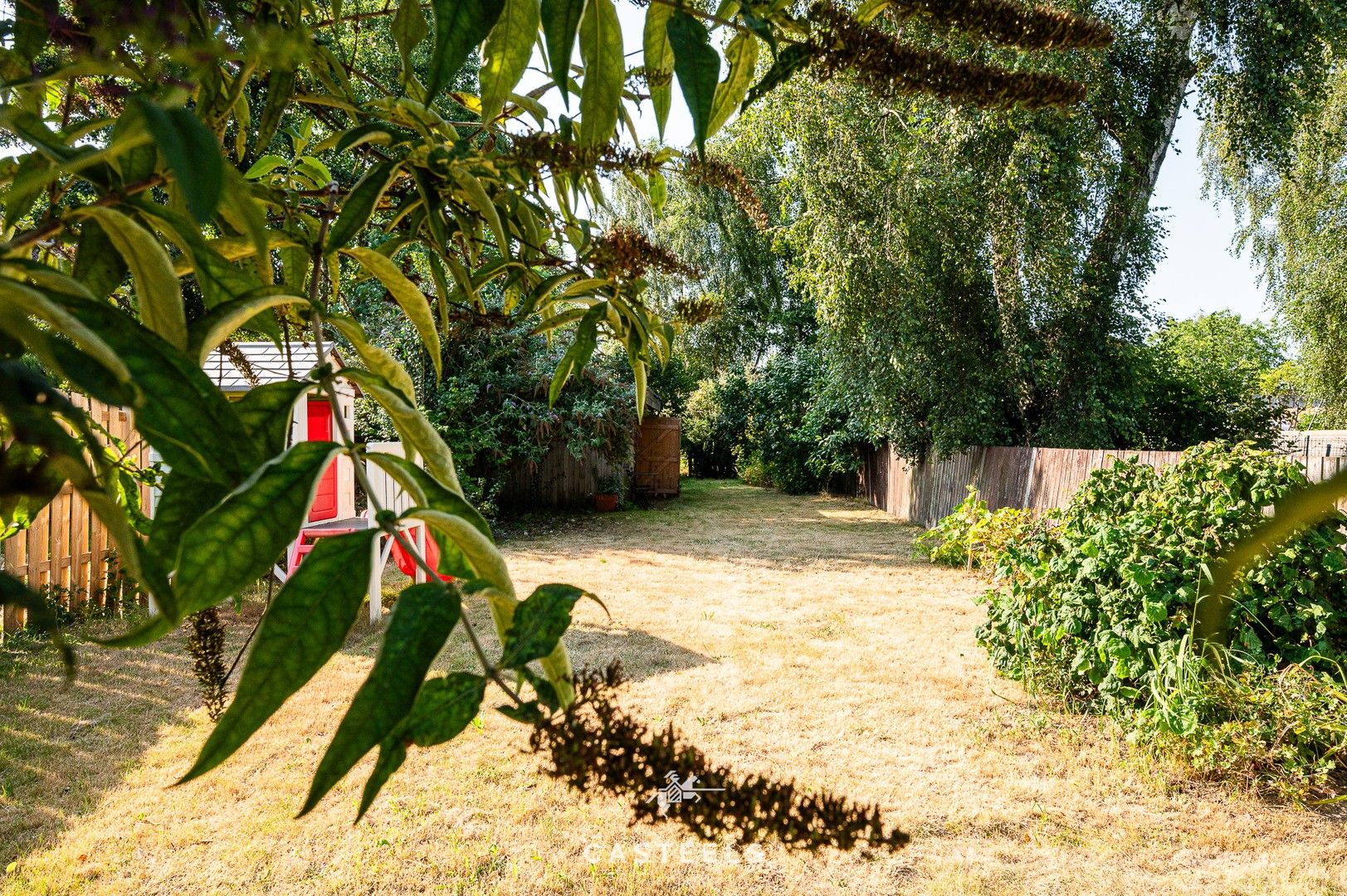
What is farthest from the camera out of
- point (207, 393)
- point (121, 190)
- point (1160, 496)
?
point (1160, 496)

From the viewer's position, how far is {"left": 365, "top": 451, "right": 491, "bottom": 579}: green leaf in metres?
0.37

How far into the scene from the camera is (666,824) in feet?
8.26

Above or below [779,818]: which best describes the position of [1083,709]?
below

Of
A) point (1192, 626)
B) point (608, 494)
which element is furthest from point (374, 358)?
point (608, 494)

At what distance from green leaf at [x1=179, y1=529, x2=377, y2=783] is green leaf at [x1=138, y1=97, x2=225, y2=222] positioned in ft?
0.43

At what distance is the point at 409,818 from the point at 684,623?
2.63 m

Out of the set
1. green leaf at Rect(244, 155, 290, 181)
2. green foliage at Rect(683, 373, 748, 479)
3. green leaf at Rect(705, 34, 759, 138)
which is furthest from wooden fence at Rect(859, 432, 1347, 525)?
green foliage at Rect(683, 373, 748, 479)

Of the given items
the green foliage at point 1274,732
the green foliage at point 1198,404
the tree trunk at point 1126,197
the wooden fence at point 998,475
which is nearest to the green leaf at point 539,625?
the green foliage at point 1274,732

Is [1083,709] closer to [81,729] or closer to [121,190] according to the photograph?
[121,190]

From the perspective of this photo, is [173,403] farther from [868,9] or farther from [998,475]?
[998,475]

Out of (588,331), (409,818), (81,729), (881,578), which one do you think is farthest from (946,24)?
(881,578)

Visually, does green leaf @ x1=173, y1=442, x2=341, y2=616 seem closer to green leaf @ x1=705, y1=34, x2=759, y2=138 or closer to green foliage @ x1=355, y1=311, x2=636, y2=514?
green leaf @ x1=705, y1=34, x2=759, y2=138

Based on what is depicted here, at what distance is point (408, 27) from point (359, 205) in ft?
0.90

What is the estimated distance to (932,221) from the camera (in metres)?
7.58
